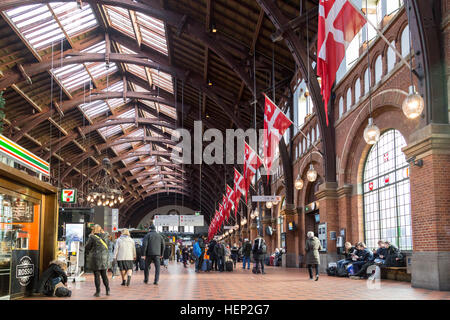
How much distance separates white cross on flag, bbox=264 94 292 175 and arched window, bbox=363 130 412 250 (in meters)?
2.74

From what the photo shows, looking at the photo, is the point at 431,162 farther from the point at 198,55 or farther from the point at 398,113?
the point at 198,55

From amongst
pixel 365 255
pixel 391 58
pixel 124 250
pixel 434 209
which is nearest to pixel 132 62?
pixel 124 250

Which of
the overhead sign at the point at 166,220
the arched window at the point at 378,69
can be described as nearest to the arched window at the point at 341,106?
the arched window at the point at 378,69

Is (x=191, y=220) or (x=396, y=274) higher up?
(x=191, y=220)

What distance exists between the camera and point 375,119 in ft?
43.8

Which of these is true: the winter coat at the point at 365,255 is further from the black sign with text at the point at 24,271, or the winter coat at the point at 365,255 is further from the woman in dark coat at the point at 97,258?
the black sign with text at the point at 24,271

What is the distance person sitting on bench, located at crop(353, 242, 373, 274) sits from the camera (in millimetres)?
13227

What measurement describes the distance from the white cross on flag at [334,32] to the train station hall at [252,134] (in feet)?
0.12

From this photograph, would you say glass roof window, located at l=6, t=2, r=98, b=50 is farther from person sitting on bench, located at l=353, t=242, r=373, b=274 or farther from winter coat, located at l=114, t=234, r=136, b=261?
person sitting on bench, located at l=353, t=242, r=373, b=274

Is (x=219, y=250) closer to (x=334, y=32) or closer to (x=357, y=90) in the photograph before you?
(x=357, y=90)

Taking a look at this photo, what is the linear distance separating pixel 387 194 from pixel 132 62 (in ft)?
49.7

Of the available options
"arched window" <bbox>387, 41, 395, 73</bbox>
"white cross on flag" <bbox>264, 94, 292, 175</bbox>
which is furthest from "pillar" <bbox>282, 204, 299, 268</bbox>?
"arched window" <bbox>387, 41, 395, 73</bbox>

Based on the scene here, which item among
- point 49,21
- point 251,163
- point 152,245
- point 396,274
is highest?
point 49,21

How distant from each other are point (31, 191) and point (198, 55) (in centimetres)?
1456
